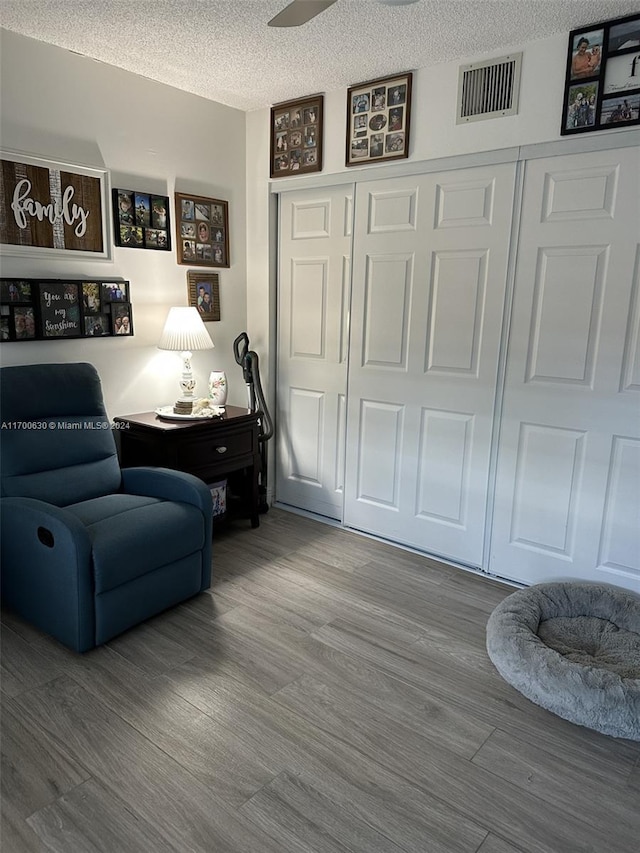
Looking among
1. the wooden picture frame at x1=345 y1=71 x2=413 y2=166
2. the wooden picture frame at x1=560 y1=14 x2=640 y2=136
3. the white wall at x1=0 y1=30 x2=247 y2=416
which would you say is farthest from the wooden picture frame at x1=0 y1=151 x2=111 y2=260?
the wooden picture frame at x1=560 y1=14 x2=640 y2=136

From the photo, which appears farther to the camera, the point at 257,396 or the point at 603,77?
the point at 257,396

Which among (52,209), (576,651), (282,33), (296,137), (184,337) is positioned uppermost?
(282,33)

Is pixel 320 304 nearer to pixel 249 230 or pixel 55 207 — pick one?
pixel 249 230

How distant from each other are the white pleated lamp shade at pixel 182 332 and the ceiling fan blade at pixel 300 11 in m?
1.65

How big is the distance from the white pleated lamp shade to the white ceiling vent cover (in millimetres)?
1697

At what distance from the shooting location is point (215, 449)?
3.22m

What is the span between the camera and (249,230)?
3.81 m

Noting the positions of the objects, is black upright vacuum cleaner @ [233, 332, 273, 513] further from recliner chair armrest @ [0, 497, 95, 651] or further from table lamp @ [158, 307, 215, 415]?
recliner chair armrest @ [0, 497, 95, 651]

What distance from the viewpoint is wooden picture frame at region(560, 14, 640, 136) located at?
93.3 inches

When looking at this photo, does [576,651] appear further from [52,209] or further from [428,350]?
[52,209]

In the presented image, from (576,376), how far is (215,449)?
1.88 m

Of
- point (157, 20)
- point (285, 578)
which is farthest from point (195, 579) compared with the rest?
point (157, 20)

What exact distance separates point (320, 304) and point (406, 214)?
2.49ft

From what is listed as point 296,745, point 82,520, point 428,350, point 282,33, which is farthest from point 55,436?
point 282,33
